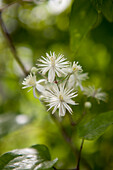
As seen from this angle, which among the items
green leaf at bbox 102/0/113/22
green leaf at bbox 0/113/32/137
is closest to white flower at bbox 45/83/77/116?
green leaf at bbox 102/0/113/22

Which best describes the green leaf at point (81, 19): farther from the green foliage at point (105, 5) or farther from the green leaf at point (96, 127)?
the green leaf at point (96, 127)

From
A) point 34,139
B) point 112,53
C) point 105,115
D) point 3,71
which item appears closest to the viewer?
point 105,115

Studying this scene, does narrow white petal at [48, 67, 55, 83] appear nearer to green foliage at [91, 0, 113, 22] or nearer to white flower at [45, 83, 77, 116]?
white flower at [45, 83, 77, 116]

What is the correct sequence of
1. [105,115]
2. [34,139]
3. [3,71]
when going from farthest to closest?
[3,71] < [34,139] < [105,115]

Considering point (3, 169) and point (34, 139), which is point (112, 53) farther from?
point (3, 169)

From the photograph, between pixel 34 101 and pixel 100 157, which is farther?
pixel 34 101

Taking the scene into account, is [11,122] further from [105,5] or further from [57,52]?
[105,5]

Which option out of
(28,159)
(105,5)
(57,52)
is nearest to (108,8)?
(105,5)

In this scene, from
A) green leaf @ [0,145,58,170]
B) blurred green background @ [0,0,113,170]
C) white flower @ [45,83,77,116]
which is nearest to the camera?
green leaf @ [0,145,58,170]

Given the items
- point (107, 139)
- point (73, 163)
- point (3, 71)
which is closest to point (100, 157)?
point (107, 139)
